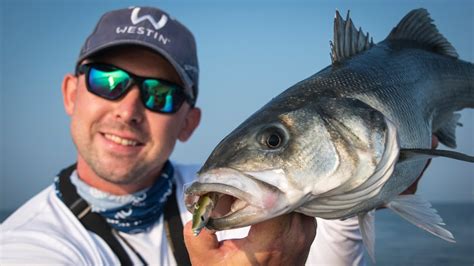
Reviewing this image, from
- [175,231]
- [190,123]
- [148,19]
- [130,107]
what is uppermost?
[148,19]

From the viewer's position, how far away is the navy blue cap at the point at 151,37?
4180 mm

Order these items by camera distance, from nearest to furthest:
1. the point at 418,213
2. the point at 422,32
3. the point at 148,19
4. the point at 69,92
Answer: the point at 418,213
the point at 422,32
the point at 148,19
the point at 69,92

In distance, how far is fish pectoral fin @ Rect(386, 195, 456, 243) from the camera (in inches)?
92.4

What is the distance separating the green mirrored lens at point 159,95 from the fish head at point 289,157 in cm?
206

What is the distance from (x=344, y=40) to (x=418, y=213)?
3.13ft

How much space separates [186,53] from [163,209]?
1403 millimetres

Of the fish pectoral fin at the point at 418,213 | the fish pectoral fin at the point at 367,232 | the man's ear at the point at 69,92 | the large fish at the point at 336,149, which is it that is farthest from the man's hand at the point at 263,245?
the man's ear at the point at 69,92

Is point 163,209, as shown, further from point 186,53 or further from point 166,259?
point 186,53

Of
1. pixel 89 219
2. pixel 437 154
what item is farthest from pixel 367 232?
pixel 89 219

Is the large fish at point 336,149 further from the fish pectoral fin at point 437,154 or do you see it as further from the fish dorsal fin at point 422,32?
the fish dorsal fin at point 422,32

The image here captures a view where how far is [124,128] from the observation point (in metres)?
4.05

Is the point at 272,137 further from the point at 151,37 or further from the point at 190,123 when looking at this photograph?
the point at 190,123

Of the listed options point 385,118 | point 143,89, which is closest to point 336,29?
point 385,118

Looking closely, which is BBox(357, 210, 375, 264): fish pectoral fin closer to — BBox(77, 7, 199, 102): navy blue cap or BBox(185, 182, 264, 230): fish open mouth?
BBox(185, 182, 264, 230): fish open mouth
